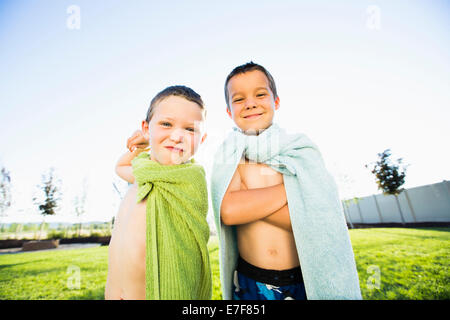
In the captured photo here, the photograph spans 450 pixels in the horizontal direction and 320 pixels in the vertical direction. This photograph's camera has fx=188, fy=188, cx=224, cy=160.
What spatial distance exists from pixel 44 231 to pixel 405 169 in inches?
1266

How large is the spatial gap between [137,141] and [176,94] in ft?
1.89

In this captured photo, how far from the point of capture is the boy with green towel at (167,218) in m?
1.06

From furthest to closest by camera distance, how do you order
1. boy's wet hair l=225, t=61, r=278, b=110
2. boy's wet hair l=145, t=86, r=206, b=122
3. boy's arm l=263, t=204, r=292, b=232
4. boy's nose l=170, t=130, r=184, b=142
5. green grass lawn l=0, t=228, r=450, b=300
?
green grass lawn l=0, t=228, r=450, b=300
boy's wet hair l=225, t=61, r=278, b=110
boy's wet hair l=145, t=86, r=206, b=122
boy's nose l=170, t=130, r=184, b=142
boy's arm l=263, t=204, r=292, b=232

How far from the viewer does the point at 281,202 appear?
1.12 metres

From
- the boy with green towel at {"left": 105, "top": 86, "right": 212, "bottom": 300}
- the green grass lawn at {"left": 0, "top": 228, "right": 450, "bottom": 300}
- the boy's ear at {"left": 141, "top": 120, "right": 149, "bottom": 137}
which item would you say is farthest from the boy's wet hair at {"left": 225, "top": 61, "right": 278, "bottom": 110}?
the green grass lawn at {"left": 0, "top": 228, "right": 450, "bottom": 300}

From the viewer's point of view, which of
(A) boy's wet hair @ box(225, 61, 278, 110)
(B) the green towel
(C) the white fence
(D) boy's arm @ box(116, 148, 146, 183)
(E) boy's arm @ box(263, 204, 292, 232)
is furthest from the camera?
(C) the white fence

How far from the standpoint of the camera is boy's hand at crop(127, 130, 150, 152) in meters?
1.66

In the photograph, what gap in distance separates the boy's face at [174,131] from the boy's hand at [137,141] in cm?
30

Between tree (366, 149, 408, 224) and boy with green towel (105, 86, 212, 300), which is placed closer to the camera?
boy with green towel (105, 86, 212, 300)

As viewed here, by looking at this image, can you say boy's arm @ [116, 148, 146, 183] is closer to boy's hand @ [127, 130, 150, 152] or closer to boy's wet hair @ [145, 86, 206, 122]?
boy's hand @ [127, 130, 150, 152]

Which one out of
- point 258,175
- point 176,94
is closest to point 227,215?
point 258,175

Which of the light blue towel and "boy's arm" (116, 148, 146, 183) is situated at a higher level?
"boy's arm" (116, 148, 146, 183)
